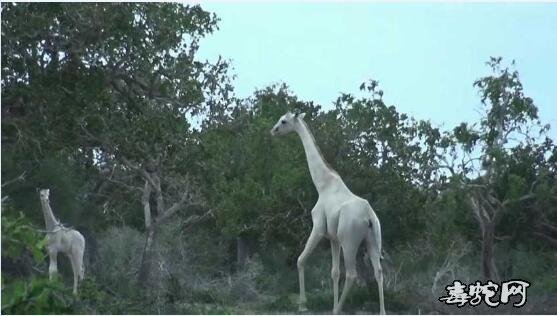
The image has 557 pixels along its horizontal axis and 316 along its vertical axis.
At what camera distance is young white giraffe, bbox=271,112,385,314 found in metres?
14.2

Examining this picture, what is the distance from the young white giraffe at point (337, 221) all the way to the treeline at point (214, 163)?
271 cm

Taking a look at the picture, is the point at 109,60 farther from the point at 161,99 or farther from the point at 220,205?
the point at 220,205

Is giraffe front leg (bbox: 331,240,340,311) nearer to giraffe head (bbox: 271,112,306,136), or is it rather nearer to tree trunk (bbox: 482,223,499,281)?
giraffe head (bbox: 271,112,306,136)

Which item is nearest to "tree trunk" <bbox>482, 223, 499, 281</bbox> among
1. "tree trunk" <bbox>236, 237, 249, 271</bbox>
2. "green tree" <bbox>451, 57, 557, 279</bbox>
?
"green tree" <bbox>451, 57, 557, 279</bbox>

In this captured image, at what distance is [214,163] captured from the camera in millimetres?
27625

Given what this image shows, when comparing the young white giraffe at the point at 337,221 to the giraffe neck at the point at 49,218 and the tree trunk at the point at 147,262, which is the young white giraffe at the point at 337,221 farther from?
the tree trunk at the point at 147,262

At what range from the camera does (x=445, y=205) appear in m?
20.4

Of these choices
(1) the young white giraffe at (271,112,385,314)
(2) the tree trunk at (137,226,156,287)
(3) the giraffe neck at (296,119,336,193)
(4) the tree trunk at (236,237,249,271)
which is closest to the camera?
(1) the young white giraffe at (271,112,385,314)

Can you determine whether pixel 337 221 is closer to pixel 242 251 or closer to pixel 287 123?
pixel 287 123

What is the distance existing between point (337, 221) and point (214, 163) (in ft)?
44.0

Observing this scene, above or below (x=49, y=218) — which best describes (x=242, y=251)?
above

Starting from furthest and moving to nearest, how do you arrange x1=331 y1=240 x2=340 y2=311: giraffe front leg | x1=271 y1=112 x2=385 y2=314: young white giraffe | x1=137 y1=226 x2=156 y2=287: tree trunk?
x1=137 y1=226 x2=156 y2=287: tree trunk → x1=331 y1=240 x2=340 y2=311: giraffe front leg → x1=271 y1=112 x2=385 y2=314: young white giraffe

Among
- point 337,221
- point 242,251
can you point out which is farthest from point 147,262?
point 337,221

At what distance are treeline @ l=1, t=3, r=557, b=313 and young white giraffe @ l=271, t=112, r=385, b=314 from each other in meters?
2.71
